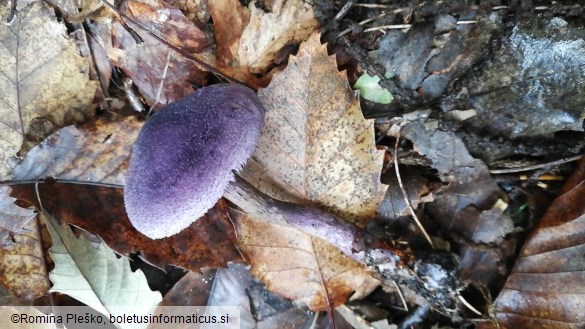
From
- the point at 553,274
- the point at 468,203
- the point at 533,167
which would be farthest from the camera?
the point at 468,203

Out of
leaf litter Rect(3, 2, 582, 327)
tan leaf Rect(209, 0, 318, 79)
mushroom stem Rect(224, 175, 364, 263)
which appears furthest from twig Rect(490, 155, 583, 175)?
tan leaf Rect(209, 0, 318, 79)

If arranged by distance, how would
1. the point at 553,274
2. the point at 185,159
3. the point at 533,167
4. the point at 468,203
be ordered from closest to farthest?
the point at 185,159 < the point at 553,274 < the point at 533,167 < the point at 468,203

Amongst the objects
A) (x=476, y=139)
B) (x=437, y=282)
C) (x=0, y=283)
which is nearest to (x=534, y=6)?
(x=476, y=139)

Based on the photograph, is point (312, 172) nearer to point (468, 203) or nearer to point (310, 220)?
point (310, 220)

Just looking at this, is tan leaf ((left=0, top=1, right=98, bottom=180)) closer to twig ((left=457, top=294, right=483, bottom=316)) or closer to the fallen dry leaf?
the fallen dry leaf

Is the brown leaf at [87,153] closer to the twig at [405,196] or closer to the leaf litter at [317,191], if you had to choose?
the leaf litter at [317,191]

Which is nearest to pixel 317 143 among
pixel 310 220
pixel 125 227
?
pixel 310 220
